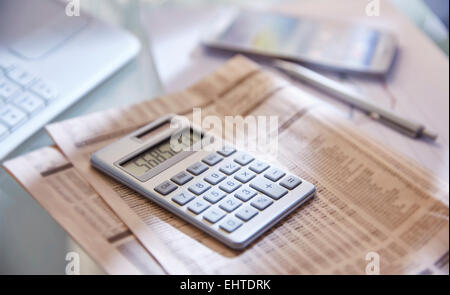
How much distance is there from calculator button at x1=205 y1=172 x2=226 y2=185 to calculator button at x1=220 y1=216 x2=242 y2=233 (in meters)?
0.05

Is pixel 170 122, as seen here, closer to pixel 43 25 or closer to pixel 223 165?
pixel 223 165

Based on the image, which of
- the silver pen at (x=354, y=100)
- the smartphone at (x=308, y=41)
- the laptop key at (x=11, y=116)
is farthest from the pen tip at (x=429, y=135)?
the laptop key at (x=11, y=116)

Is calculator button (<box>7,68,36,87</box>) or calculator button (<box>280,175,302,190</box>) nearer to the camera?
calculator button (<box>280,175,302,190</box>)

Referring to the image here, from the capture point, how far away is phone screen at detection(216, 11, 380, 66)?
2.20 ft

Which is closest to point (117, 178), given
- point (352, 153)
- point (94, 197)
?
point (94, 197)

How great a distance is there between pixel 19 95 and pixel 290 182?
32 cm

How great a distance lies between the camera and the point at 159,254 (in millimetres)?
394

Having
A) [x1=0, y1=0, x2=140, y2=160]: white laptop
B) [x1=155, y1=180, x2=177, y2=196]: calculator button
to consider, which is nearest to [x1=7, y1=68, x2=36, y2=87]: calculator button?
[x1=0, y1=0, x2=140, y2=160]: white laptop

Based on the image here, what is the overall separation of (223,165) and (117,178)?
0.33 feet

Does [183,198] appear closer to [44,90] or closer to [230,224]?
[230,224]

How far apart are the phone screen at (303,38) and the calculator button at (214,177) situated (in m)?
0.28

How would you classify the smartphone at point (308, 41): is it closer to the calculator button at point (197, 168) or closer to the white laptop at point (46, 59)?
the white laptop at point (46, 59)

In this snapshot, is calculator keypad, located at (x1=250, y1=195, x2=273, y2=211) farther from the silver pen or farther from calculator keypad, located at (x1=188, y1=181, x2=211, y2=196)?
the silver pen

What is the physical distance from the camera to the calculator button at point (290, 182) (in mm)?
437
